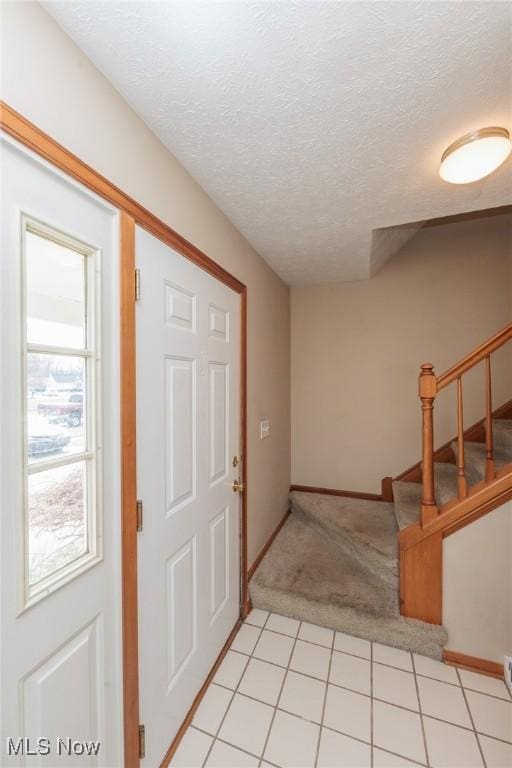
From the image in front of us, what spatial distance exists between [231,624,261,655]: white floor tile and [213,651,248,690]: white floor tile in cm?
4

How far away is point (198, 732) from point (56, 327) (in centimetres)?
170

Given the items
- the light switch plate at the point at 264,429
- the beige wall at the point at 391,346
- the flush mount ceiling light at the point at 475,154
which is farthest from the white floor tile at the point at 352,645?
the flush mount ceiling light at the point at 475,154

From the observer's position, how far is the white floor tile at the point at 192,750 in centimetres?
122

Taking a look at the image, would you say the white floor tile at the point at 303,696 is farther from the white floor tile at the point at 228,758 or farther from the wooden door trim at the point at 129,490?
the wooden door trim at the point at 129,490

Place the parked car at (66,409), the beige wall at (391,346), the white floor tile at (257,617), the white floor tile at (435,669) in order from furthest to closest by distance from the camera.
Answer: the beige wall at (391,346) → the white floor tile at (257,617) → the white floor tile at (435,669) → the parked car at (66,409)

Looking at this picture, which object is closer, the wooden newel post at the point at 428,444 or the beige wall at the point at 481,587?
the beige wall at the point at 481,587

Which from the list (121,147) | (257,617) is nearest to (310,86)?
(121,147)

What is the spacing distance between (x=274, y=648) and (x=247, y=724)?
0.42m

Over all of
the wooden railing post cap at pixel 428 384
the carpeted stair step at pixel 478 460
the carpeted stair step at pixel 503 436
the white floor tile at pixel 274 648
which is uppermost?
the wooden railing post cap at pixel 428 384

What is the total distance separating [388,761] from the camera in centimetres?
122

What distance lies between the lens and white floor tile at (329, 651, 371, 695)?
1.54 metres

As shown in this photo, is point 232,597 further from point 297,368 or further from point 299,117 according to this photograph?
point 299,117

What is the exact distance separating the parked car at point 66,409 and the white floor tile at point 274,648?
166cm

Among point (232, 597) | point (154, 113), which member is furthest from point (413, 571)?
point (154, 113)
